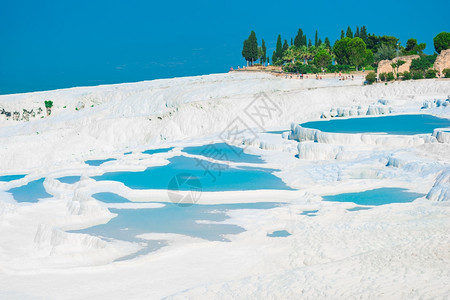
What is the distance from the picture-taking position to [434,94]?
35.8 meters

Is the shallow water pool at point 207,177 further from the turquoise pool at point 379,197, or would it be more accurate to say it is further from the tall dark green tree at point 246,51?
the tall dark green tree at point 246,51

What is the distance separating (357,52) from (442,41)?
24.4 ft

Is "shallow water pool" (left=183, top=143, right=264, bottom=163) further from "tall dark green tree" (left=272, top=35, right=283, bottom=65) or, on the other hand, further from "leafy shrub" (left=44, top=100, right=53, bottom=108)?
"tall dark green tree" (left=272, top=35, right=283, bottom=65)

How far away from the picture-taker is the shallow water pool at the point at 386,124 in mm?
25255

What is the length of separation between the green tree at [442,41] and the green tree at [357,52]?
6.45m

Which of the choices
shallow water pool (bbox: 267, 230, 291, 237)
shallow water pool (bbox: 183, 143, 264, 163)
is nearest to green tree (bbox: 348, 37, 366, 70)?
shallow water pool (bbox: 183, 143, 264, 163)

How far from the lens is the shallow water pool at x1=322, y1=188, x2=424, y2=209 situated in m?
17.0

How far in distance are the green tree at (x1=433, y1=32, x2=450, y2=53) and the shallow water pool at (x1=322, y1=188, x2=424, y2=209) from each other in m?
35.1

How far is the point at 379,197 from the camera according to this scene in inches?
687

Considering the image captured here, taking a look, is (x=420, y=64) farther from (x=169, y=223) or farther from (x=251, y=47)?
(x=169, y=223)

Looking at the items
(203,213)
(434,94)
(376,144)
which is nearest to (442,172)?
(376,144)

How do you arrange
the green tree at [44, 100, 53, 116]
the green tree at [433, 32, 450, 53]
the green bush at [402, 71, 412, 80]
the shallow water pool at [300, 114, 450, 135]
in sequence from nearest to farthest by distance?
the shallow water pool at [300, 114, 450, 135] → the green bush at [402, 71, 412, 80] → the green tree at [44, 100, 53, 116] → the green tree at [433, 32, 450, 53]

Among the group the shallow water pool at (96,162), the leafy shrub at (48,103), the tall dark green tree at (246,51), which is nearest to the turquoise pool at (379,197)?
the shallow water pool at (96,162)

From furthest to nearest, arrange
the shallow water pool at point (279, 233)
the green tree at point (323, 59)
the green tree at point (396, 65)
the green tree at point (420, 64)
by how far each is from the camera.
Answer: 1. the green tree at point (323, 59)
2. the green tree at point (396, 65)
3. the green tree at point (420, 64)
4. the shallow water pool at point (279, 233)
